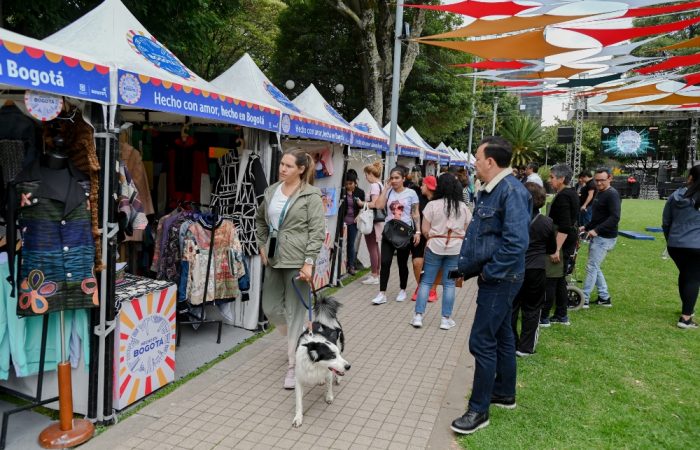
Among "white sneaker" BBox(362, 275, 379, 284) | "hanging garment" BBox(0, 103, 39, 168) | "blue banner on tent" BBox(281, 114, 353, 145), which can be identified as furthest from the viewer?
"white sneaker" BBox(362, 275, 379, 284)

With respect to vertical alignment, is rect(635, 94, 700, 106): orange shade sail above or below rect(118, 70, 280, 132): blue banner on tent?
above

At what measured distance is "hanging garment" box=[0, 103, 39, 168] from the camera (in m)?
2.99

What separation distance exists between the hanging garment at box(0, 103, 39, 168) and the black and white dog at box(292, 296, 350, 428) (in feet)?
7.13

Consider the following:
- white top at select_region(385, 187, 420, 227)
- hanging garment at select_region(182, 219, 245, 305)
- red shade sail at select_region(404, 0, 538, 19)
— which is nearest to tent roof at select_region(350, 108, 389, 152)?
white top at select_region(385, 187, 420, 227)

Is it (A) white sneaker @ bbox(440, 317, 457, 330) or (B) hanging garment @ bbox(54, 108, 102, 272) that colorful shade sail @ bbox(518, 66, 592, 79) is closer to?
(A) white sneaker @ bbox(440, 317, 457, 330)

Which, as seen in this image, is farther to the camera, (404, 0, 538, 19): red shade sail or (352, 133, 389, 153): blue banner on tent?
(352, 133, 389, 153): blue banner on tent

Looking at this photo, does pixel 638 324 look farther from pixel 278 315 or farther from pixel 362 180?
pixel 362 180

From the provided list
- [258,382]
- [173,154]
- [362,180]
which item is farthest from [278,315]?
[362,180]

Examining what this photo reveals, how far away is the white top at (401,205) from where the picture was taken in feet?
22.0

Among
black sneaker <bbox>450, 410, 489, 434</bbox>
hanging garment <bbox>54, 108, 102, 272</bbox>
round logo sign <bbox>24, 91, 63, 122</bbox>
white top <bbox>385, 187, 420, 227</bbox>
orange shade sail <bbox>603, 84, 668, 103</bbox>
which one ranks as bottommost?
black sneaker <bbox>450, 410, 489, 434</bbox>

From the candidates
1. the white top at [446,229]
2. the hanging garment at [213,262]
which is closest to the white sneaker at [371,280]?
the white top at [446,229]

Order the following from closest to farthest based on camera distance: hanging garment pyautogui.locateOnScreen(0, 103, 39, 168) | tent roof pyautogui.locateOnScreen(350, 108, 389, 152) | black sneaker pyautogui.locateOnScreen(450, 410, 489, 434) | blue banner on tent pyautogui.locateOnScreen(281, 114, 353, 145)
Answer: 1. hanging garment pyautogui.locateOnScreen(0, 103, 39, 168)
2. black sneaker pyautogui.locateOnScreen(450, 410, 489, 434)
3. blue banner on tent pyautogui.locateOnScreen(281, 114, 353, 145)
4. tent roof pyautogui.locateOnScreen(350, 108, 389, 152)

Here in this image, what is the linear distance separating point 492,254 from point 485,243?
10 centimetres

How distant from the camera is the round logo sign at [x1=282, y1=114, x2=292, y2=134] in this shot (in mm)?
5539
